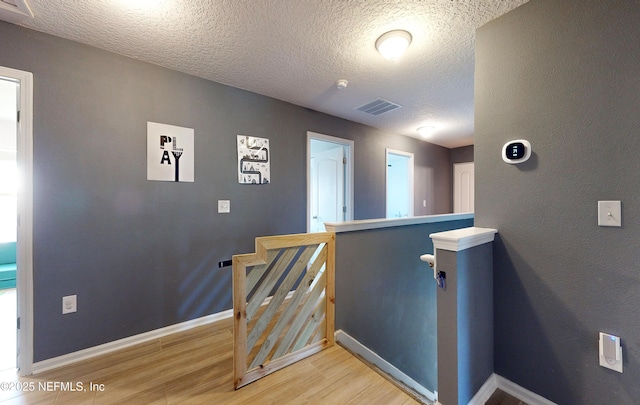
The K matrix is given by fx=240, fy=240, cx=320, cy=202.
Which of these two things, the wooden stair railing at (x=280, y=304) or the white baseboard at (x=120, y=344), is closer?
the wooden stair railing at (x=280, y=304)

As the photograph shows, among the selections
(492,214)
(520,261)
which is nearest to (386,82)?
(492,214)

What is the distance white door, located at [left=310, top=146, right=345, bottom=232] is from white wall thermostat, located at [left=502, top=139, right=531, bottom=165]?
224cm

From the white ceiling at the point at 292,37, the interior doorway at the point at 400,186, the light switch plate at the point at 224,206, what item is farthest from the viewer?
the interior doorway at the point at 400,186

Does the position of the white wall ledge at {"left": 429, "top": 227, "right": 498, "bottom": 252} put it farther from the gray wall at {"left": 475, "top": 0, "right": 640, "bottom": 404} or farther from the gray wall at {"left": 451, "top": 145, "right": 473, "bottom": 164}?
the gray wall at {"left": 451, "top": 145, "right": 473, "bottom": 164}

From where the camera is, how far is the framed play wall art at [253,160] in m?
2.52

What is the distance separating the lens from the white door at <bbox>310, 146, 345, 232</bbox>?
3564mm

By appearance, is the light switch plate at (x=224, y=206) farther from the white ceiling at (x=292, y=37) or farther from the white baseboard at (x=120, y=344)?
the white ceiling at (x=292, y=37)

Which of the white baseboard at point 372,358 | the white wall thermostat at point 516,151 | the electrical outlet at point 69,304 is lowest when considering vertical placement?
the white baseboard at point 372,358

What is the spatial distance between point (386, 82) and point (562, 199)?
1743 mm

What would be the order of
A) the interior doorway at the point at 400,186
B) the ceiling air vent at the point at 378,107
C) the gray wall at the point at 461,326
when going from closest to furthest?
1. the gray wall at the point at 461,326
2. the ceiling air vent at the point at 378,107
3. the interior doorway at the point at 400,186

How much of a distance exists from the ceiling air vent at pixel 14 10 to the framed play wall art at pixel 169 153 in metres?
0.84

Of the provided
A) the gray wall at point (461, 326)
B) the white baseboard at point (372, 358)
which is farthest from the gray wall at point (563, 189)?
the white baseboard at point (372, 358)

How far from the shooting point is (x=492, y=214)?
151cm

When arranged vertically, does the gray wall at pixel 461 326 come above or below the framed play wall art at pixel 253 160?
below
